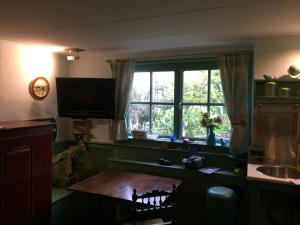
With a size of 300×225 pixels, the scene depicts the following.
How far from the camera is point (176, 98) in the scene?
344 cm

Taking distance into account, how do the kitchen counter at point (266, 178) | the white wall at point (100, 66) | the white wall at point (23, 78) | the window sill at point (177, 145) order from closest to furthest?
the kitchen counter at point (266, 178), the white wall at point (23, 78), the window sill at point (177, 145), the white wall at point (100, 66)

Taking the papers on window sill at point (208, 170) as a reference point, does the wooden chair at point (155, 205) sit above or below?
below

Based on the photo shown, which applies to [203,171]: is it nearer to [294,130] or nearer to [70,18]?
[294,130]

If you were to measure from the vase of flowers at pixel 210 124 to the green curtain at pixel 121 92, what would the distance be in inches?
43.4

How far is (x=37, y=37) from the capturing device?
276 cm

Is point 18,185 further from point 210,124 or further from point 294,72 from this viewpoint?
point 294,72

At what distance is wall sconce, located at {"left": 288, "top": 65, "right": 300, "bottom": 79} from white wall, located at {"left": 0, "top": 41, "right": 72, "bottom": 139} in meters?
2.98

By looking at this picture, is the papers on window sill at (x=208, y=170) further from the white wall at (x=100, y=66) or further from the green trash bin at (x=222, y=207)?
the white wall at (x=100, y=66)

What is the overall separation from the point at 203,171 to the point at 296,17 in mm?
1751

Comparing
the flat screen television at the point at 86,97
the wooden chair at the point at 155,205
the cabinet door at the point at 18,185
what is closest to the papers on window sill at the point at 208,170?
the wooden chair at the point at 155,205

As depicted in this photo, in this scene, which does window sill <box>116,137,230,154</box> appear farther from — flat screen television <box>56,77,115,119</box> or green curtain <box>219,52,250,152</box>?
flat screen television <box>56,77,115,119</box>

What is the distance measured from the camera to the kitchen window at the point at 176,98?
10.7 feet

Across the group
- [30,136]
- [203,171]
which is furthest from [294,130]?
[30,136]

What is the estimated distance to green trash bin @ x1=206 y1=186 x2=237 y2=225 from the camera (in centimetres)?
256
